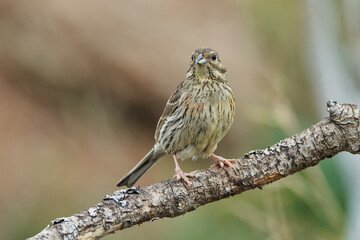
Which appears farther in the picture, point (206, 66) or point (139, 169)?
point (139, 169)

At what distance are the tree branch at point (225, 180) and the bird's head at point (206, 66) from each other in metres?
1.32

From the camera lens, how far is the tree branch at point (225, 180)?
12.0ft

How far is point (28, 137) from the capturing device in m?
10.7

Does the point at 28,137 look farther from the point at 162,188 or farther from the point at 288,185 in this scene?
the point at 162,188

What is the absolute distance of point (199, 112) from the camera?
5262 millimetres

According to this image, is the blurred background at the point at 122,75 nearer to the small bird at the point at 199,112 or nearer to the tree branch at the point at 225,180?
the small bird at the point at 199,112

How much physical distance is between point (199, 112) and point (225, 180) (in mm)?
1219

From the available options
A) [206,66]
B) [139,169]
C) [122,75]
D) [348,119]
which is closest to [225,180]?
[348,119]

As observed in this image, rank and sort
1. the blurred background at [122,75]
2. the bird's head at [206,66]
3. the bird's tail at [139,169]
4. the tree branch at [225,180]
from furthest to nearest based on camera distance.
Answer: the blurred background at [122,75]
the bird's tail at [139,169]
the bird's head at [206,66]
the tree branch at [225,180]

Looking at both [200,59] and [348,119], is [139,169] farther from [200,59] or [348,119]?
[348,119]

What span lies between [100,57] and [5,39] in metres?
1.75

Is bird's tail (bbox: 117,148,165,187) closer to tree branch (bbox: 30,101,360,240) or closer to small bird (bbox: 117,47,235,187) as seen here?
small bird (bbox: 117,47,235,187)

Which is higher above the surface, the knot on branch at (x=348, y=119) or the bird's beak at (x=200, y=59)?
the bird's beak at (x=200, y=59)

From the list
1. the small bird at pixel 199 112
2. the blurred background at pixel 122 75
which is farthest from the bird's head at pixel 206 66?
the blurred background at pixel 122 75
